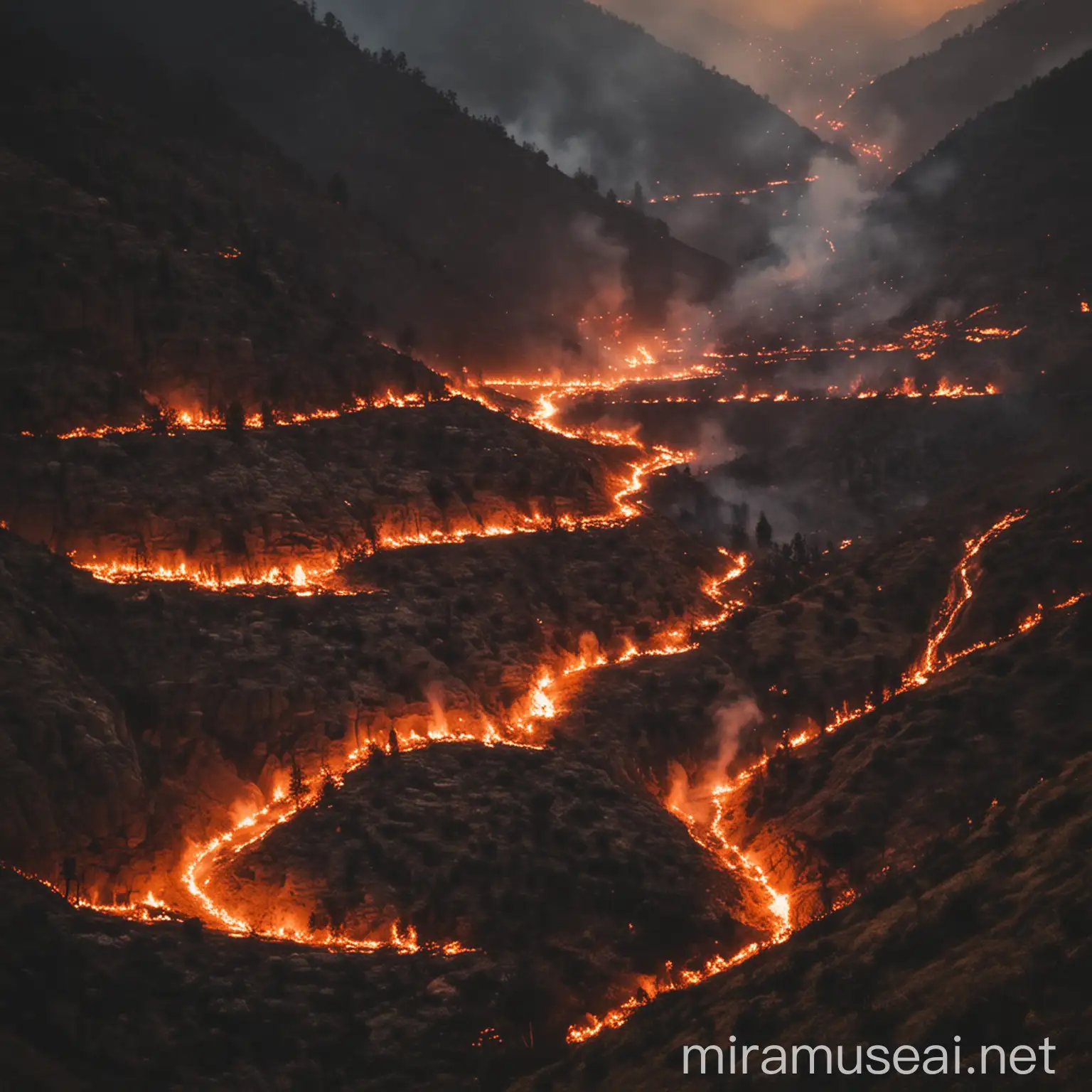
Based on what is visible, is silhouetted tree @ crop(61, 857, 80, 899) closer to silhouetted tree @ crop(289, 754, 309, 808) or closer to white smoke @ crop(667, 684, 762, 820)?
silhouetted tree @ crop(289, 754, 309, 808)

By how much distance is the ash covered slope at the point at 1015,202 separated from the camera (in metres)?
138

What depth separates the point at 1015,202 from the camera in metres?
156

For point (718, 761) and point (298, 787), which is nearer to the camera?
point (298, 787)

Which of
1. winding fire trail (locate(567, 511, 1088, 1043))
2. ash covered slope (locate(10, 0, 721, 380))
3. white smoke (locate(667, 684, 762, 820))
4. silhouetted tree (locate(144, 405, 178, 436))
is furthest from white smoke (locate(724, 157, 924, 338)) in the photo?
silhouetted tree (locate(144, 405, 178, 436))

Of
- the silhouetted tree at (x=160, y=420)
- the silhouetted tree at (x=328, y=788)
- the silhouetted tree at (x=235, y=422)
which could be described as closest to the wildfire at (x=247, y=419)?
the silhouetted tree at (x=160, y=420)

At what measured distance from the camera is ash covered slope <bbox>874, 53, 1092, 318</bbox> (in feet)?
453

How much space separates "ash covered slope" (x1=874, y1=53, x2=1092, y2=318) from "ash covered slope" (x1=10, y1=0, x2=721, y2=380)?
1349 inches

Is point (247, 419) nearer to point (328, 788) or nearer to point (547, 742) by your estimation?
point (547, 742)

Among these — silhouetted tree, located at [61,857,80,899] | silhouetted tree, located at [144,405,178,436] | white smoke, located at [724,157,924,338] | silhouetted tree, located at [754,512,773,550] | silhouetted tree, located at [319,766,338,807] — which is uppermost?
white smoke, located at [724,157,924,338]

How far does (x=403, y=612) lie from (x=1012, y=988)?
47595mm

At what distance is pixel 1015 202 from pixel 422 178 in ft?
249

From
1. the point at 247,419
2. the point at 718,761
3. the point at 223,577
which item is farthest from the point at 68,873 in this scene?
the point at 247,419

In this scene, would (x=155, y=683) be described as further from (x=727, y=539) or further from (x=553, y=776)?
(x=727, y=539)

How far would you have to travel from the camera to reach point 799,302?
17038 centimetres
